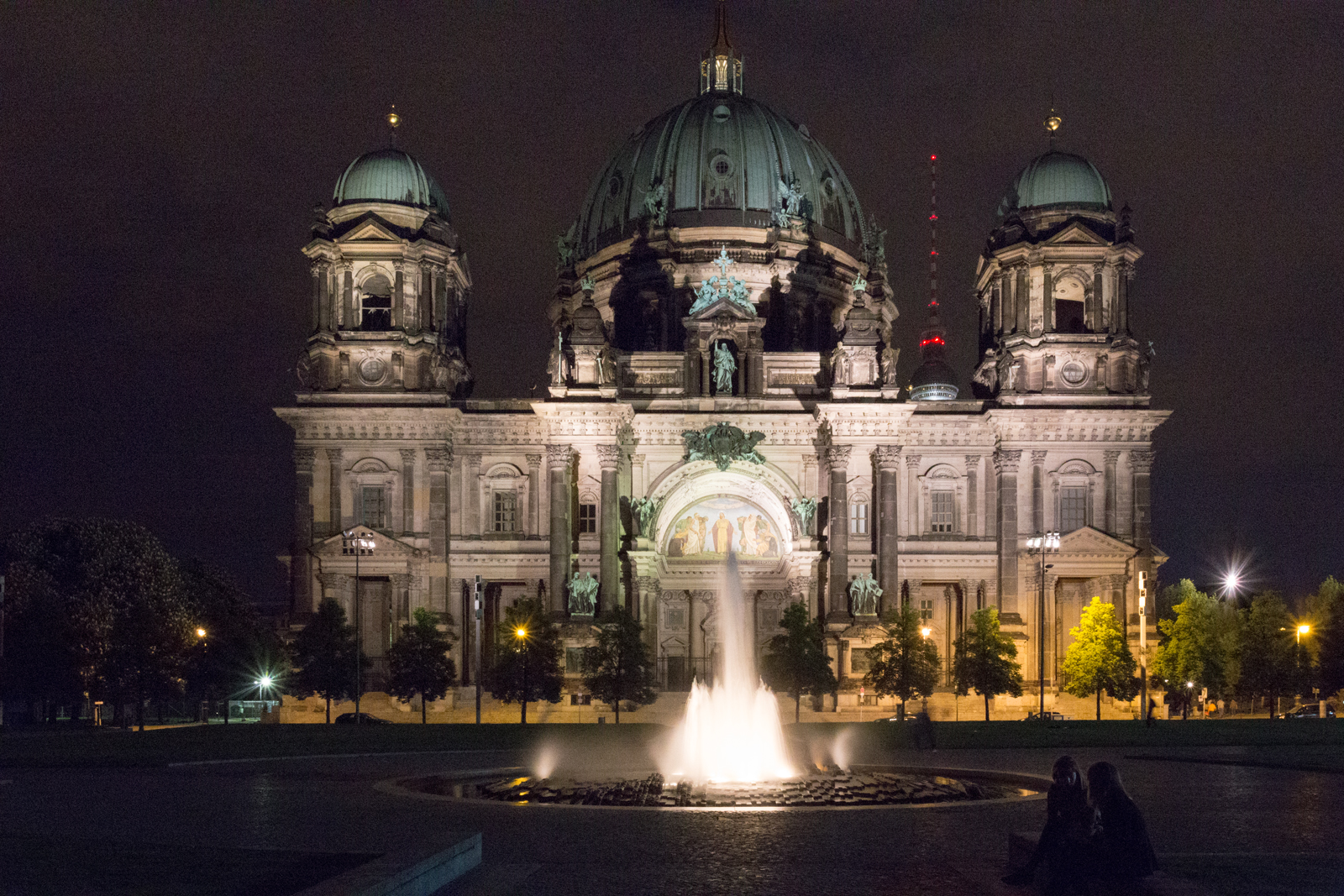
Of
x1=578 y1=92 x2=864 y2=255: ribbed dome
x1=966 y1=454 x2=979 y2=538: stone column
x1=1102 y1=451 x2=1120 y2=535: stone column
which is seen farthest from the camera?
x1=578 y1=92 x2=864 y2=255: ribbed dome

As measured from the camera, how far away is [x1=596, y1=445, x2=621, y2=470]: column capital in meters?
78.1

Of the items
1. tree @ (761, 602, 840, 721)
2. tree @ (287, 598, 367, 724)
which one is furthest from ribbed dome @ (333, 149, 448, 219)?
tree @ (761, 602, 840, 721)

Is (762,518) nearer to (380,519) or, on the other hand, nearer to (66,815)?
(380,519)

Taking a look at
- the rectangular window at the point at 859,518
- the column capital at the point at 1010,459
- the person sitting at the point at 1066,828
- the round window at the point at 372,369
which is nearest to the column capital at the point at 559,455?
the round window at the point at 372,369

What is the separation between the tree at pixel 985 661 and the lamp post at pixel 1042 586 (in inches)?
61.9

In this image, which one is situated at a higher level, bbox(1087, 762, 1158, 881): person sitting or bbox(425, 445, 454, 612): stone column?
bbox(425, 445, 454, 612): stone column

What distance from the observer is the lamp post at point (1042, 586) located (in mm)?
68312

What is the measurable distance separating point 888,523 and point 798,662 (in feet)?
37.5

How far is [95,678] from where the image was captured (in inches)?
2992

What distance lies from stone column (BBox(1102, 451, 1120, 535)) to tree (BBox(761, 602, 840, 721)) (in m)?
17.9

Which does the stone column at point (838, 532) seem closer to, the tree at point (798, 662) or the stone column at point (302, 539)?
the tree at point (798, 662)

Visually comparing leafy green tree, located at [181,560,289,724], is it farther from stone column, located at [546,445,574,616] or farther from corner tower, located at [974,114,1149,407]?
corner tower, located at [974,114,1149,407]

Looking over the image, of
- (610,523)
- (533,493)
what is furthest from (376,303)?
(610,523)

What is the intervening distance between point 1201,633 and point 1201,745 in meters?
35.0
